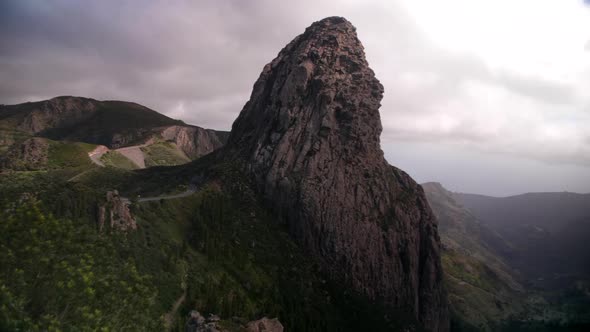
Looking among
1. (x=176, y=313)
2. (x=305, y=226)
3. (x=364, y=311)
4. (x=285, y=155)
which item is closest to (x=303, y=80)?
(x=285, y=155)

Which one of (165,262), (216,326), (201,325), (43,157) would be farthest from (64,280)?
(43,157)

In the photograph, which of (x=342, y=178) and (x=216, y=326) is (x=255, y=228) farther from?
(x=216, y=326)

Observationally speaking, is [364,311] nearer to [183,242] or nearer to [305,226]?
[305,226]

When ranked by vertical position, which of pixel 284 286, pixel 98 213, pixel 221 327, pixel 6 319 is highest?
pixel 98 213

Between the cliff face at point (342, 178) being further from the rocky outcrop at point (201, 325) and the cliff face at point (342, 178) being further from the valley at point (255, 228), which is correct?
the rocky outcrop at point (201, 325)

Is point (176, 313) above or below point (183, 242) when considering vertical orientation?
below

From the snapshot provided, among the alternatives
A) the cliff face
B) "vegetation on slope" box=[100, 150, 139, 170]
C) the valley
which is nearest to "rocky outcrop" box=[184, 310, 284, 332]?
the valley
